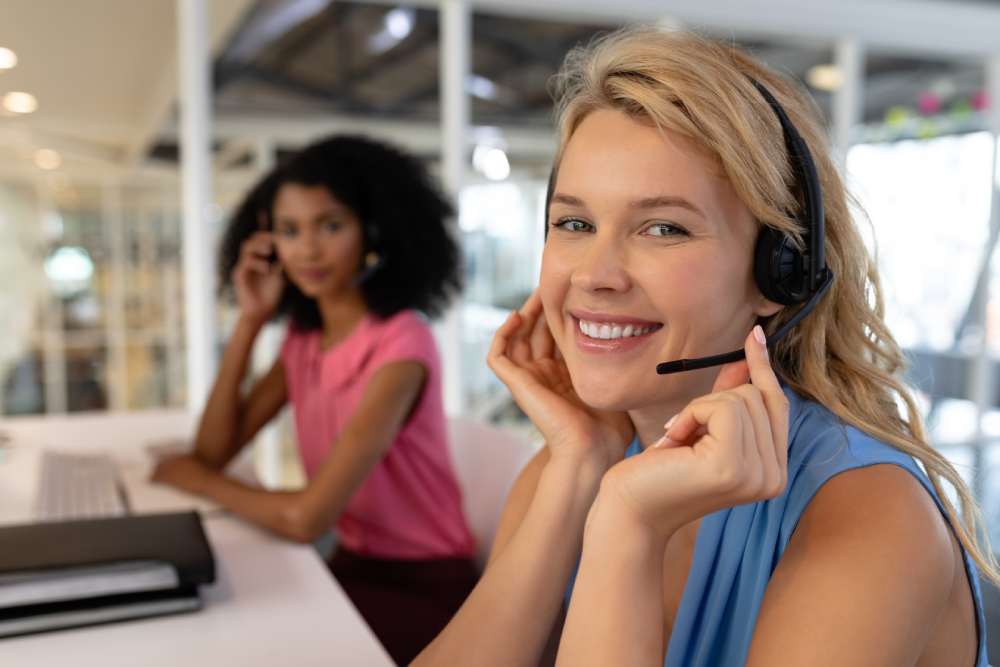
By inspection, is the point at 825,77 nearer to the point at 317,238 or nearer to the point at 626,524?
the point at 317,238

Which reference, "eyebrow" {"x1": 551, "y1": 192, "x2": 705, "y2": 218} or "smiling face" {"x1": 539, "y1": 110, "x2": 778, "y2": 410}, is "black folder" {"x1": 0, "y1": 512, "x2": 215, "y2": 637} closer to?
"smiling face" {"x1": 539, "y1": 110, "x2": 778, "y2": 410}

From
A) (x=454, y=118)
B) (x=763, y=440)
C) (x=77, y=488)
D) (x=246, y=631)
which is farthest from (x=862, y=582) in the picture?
(x=454, y=118)

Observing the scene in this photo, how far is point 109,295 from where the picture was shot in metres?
3.10

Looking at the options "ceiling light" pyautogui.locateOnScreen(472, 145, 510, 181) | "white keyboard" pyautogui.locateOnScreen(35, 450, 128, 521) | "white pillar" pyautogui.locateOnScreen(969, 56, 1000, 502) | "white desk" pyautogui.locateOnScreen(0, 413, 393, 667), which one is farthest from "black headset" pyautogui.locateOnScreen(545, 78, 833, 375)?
"white pillar" pyautogui.locateOnScreen(969, 56, 1000, 502)

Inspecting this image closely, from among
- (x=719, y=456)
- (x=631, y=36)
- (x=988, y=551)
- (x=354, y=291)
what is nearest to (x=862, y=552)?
(x=719, y=456)

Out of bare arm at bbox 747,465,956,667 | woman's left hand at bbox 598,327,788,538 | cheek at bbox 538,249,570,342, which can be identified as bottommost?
bare arm at bbox 747,465,956,667

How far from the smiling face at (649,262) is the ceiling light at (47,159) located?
2547 millimetres

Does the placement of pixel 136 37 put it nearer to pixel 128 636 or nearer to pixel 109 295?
pixel 109 295

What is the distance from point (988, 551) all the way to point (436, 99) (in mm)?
2803

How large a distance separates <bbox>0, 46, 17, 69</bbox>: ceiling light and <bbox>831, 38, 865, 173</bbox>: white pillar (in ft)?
10.9

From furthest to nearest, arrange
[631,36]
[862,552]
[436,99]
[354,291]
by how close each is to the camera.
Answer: [436,99] < [354,291] < [631,36] < [862,552]

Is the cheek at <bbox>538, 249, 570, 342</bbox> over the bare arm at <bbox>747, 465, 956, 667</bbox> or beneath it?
over

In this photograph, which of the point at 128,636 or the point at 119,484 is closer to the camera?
the point at 128,636

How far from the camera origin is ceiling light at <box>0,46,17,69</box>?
9.18ft
